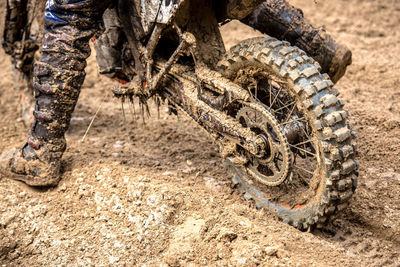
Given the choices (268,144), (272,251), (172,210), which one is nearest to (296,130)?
(268,144)

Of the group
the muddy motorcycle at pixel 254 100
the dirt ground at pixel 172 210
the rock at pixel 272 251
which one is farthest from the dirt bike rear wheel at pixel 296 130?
the rock at pixel 272 251

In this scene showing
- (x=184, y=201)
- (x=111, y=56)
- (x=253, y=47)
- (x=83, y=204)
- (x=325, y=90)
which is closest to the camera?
(x=325, y=90)

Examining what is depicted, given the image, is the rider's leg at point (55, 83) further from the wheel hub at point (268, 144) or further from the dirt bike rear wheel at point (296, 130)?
the wheel hub at point (268, 144)

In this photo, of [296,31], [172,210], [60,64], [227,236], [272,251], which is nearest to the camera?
[272,251]

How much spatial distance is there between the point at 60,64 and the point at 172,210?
1.20 meters

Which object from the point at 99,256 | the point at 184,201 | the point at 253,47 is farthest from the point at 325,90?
the point at 99,256

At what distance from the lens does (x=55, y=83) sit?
9.43ft

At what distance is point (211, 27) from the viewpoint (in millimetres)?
2908

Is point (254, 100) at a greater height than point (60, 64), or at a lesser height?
greater

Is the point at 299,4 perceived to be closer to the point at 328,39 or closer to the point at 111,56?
the point at 328,39

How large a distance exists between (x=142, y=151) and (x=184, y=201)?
0.91 metres

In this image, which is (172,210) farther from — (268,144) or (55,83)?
(55,83)

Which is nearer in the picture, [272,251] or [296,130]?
[272,251]

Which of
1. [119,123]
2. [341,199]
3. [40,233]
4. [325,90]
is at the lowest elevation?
[40,233]
